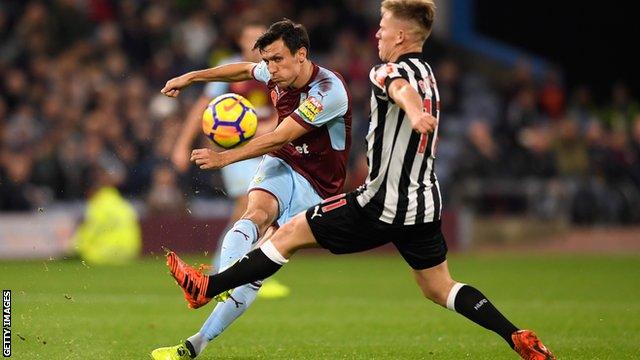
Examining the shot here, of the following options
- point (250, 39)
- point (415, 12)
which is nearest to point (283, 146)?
point (415, 12)

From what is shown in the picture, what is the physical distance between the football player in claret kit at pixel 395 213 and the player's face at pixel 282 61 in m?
0.78

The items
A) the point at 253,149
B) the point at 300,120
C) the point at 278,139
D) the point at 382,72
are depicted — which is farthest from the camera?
the point at 300,120

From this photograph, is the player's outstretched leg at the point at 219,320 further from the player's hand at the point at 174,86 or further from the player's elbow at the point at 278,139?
the player's hand at the point at 174,86

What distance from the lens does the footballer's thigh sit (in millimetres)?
6590

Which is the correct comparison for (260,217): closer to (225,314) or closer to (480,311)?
(225,314)

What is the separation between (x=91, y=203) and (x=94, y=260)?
34.7 inches

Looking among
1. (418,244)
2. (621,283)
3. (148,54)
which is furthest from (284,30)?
(148,54)

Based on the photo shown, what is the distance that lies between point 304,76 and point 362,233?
1321 millimetres

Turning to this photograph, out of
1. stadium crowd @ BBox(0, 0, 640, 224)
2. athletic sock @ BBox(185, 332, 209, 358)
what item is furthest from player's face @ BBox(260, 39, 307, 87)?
stadium crowd @ BBox(0, 0, 640, 224)

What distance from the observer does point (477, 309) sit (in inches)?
261

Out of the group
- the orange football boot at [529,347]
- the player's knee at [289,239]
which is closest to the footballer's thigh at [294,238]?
the player's knee at [289,239]

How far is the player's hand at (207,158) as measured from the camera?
6.45 meters

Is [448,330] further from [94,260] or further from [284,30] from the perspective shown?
[94,260]

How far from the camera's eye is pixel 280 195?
7637 mm
